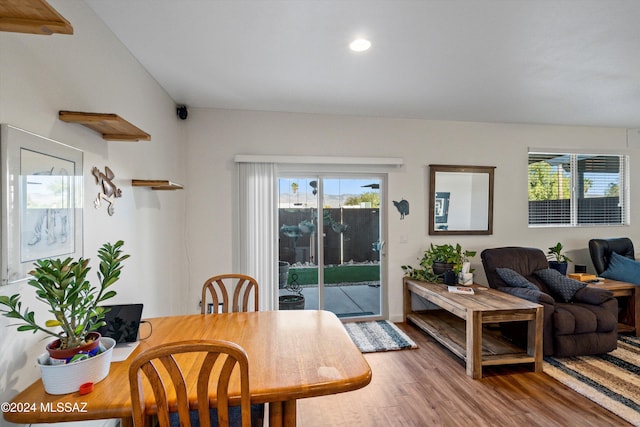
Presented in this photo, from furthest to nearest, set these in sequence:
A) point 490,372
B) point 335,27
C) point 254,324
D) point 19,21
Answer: point 490,372, point 335,27, point 254,324, point 19,21

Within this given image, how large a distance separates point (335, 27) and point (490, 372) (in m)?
3.05

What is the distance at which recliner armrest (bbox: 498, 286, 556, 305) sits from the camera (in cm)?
299

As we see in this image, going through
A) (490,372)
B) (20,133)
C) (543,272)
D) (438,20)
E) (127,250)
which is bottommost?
(490,372)

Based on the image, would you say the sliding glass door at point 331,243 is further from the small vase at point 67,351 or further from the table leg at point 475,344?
the small vase at point 67,351

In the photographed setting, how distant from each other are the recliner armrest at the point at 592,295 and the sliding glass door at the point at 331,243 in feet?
6.76

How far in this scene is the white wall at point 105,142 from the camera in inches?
49.7

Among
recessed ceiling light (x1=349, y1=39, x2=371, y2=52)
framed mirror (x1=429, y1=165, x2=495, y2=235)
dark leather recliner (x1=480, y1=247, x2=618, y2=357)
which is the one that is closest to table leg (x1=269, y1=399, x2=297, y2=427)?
recessed ceiling light (x1=349, y1=39, x2=371, y2=52)

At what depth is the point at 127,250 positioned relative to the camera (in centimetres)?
229

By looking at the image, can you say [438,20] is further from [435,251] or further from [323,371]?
[435,251]

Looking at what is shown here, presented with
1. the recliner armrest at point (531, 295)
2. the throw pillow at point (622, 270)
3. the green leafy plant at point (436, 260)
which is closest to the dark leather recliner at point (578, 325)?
the recliner armrest at point (531, 295)

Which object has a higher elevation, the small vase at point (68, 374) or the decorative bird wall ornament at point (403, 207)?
the decorative bird wall ornament at point (403, 207)

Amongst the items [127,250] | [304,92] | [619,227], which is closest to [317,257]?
[304,92]

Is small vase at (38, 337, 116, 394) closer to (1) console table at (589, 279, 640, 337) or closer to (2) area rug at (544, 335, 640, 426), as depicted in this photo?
(2) area rug at (544, 335, 640, 426)

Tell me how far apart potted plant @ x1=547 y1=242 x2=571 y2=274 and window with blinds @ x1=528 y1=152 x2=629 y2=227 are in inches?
15.8
